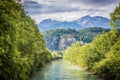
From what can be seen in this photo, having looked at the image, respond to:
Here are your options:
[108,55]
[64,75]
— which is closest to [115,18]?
[108,55]

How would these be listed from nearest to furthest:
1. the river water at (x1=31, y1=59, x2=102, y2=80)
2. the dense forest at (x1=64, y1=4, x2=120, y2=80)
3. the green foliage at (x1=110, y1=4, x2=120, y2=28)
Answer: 1. the green foliage at (x1=110, y1=4, x2=120, y2=28)
2. the dense forest at (x1=64, y1=4, x2=120, y2=80)
3. the river water at (x1=31, y1=59, x2=102, y2=80)

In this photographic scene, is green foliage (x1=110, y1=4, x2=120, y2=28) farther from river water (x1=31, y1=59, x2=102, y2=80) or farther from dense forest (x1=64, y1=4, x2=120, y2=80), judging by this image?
river water (x1=31, y1=59, x2=102, y2=80)

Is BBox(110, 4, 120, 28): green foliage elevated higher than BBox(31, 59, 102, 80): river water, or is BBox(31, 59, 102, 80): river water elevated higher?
BBox(110, 4, 120, 28): green foliage

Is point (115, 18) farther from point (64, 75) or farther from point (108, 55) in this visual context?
point (64, 75)

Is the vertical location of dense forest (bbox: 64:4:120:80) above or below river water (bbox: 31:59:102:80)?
above

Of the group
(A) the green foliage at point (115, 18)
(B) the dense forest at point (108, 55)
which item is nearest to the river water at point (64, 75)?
(B) the dense forest at point (108, 55)

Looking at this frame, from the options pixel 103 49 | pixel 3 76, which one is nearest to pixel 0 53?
pixel 3 76

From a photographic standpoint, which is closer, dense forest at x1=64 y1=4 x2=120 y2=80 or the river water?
dense forest at x1=64 y1=4 x2=120 y2=80

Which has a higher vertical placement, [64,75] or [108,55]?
[108,55]

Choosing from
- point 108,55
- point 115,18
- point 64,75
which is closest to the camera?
point 115,18

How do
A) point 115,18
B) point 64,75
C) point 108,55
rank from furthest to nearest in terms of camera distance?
1. point 64,75
2. point 108,55
3. point 115,18

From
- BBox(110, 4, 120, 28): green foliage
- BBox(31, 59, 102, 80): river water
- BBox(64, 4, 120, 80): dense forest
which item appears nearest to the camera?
BBox(110, 4, 120, 28): green foliage

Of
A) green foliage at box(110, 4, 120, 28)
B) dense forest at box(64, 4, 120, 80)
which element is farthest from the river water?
green foliage at box(110, 4, 120, 28)

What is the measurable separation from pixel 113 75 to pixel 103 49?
4745 centimetres
